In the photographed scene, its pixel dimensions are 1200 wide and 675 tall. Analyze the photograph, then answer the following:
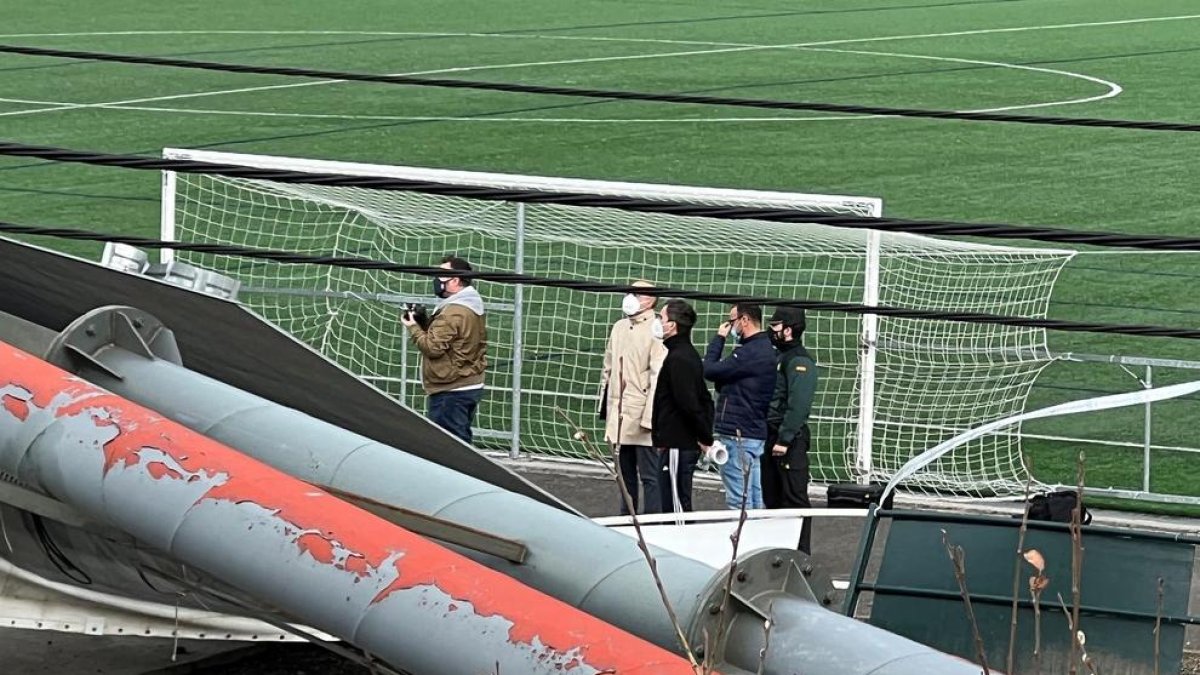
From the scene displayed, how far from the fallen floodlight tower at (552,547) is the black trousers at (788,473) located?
7.11 m

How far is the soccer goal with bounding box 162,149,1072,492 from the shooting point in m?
13.2

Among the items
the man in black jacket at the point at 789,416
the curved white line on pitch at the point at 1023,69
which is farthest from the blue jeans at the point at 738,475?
the curved white line on pitch at the point at 1023,69

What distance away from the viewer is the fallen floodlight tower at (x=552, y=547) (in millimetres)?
4000

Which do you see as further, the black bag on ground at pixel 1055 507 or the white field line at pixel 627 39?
the white field line at pixel 627 39

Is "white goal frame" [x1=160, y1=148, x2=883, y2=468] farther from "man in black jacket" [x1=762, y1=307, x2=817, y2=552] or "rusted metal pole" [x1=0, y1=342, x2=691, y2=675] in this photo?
"rusted metal pole" [x1=0, y1=342, x2=691, y2=675]

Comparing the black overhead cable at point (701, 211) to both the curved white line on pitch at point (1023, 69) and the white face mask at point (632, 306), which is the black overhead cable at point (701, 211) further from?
the curved white line on pitch at point (1023, 69)

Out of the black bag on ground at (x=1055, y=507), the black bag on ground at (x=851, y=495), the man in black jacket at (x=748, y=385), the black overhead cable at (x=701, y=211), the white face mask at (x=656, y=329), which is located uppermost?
the black overhead cable at (x=701, y=211)

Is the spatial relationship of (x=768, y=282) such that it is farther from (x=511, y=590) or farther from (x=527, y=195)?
(x=511, y=590)

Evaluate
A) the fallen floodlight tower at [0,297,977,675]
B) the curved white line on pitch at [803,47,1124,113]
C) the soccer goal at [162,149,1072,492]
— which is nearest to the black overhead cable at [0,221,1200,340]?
the fallen floodlight tower at [0,297,977,675]

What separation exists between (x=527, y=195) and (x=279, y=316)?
10445 mm

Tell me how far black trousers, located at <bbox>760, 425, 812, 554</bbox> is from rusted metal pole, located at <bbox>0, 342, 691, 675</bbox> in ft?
25.6

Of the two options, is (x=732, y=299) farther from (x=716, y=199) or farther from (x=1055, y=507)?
(x=716, y=199)

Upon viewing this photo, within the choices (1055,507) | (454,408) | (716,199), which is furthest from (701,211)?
(716,199)

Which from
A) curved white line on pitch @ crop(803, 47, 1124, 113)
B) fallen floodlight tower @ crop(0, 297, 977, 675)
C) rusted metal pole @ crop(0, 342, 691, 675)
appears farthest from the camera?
curved white line on pitch @ crop(803, 47, 1124, 113)
